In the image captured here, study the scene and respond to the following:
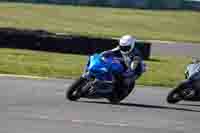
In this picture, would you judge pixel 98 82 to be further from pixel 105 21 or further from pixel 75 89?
pixel 105 21

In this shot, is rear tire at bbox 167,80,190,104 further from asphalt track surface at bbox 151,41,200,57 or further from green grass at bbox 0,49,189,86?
asphalt track surface at bbox 151,41,200,57

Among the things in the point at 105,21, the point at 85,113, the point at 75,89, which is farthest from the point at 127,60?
the point at 105,21

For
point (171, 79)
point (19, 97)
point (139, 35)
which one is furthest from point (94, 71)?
point (139, 35)

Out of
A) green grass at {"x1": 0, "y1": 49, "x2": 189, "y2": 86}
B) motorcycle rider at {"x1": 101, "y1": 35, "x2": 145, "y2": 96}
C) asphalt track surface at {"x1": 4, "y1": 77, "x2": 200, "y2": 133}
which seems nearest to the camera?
asphalt track surface at {"x1": 4, "y1": 77, "x2": 200, "y2": 133}

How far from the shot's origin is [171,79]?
21109 mm

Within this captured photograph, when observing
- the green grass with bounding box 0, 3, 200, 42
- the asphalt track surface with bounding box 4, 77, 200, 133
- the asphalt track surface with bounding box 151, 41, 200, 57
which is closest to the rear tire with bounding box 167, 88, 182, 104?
the asphalt track surface with bounding box 4, 77, 200, 133

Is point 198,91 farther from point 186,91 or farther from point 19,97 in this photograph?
point 19,97

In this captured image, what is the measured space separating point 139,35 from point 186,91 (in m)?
28.8

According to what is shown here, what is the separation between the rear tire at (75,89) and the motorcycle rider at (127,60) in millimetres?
669

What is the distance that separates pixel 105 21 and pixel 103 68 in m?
36.6

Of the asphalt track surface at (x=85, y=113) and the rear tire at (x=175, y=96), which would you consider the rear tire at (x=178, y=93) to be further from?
the asphalt track surface at (x=85, y=113)

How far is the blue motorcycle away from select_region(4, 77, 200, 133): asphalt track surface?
161 millimetres

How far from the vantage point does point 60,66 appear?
879 inches

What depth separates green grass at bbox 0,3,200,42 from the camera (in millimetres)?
45438
